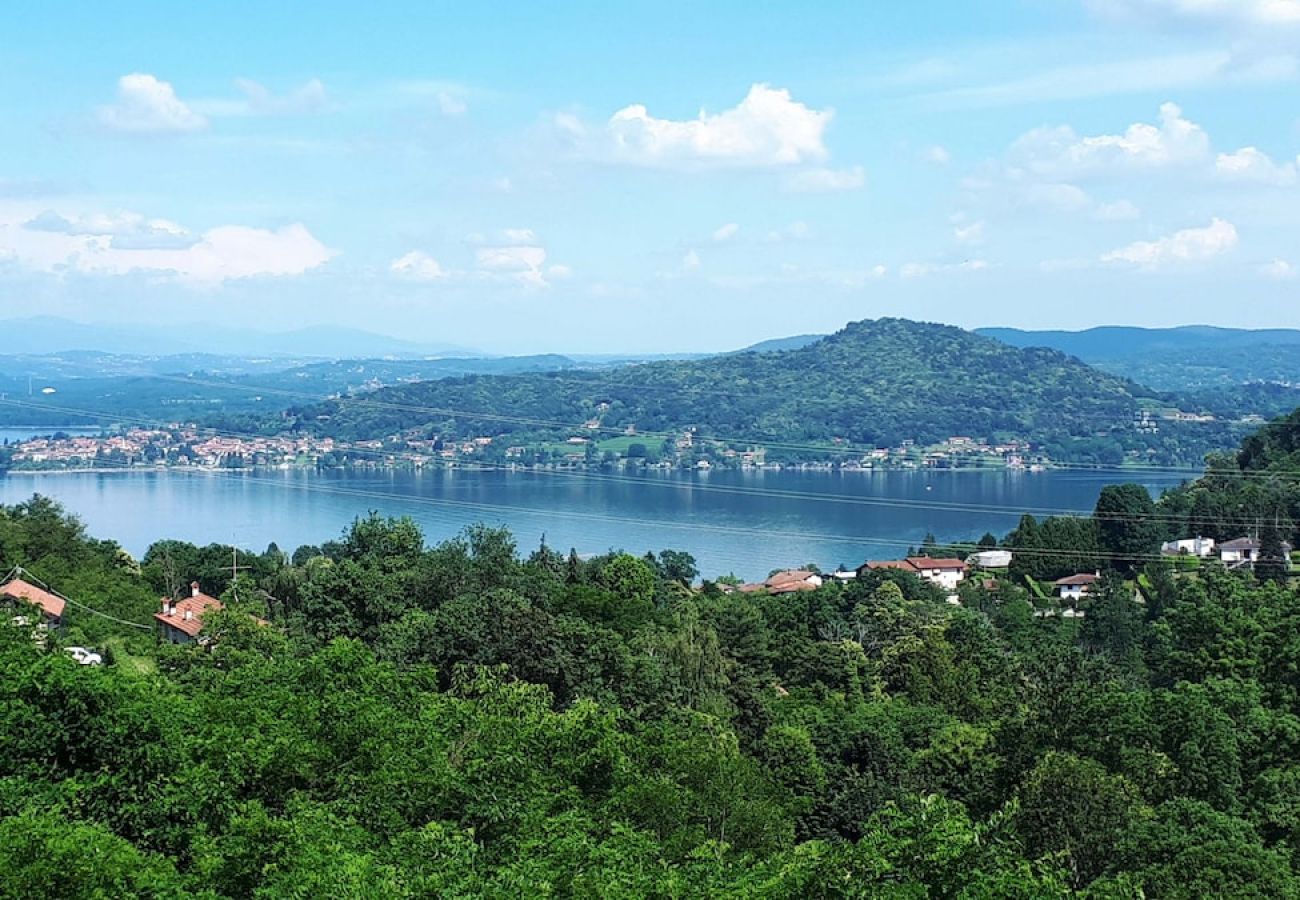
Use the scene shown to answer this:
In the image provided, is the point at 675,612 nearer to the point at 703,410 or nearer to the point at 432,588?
the point at 432,588

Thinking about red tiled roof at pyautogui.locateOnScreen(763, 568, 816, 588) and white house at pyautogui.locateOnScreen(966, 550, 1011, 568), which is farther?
white house at pyautogui.locateOnScreen(966, 550, 1011, 568)

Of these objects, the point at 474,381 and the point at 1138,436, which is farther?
the point at 474,381

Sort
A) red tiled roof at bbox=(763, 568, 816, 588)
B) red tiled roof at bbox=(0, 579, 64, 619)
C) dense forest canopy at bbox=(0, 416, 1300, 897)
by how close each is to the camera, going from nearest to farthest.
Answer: dense forest canopy at bbox=(0, 416, 1300, 897) → red tiled roof at bbox=(0, 579, 64, 619) → red tiled roof at bbox=(763, 568, 816, 588)

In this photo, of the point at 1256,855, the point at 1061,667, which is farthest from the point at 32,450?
the point at 1256,855

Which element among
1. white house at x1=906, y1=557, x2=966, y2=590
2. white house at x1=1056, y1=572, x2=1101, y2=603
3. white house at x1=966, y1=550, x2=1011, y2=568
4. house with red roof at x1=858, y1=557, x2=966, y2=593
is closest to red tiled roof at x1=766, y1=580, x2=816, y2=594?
house with red roof at x1=858, y1=557, x2=966, y2=593

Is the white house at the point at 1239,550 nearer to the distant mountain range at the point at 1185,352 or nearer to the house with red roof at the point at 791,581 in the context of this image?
the house with red roof at the point at 791,581

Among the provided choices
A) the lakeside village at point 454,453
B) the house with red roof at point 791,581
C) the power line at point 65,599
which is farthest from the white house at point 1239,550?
the lakeside village at point 454,453

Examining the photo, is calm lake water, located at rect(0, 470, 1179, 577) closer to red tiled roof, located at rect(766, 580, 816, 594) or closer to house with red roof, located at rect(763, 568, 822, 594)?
house with red roof, located at rect(763, 568, 822, 594)

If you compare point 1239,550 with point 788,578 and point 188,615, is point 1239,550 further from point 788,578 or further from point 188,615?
point 188,615
